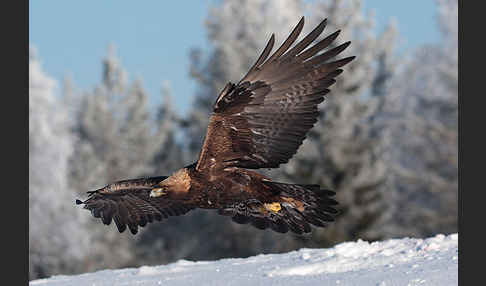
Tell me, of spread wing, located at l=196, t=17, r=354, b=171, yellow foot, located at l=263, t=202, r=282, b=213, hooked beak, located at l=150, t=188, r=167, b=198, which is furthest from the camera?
yellow foot, located at l=263, t=202, r=282, b=213

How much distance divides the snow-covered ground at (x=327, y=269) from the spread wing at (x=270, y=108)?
1.68 metres

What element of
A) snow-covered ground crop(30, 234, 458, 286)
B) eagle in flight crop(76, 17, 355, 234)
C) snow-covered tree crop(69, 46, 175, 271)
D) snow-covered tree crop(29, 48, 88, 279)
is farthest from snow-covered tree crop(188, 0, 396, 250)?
eagle in flight crop(76, 17, 355, 234)

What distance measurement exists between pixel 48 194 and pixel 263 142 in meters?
23.8

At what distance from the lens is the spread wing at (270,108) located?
7.91 m

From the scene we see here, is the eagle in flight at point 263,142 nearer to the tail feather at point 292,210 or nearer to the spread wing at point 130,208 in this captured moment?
the tail feather at point 292,210

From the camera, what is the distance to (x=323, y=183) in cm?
2984

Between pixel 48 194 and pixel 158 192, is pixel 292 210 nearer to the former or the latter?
pixel 158 192

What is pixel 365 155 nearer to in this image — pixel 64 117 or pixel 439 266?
pixel 64 117

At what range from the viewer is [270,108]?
8.26 metres

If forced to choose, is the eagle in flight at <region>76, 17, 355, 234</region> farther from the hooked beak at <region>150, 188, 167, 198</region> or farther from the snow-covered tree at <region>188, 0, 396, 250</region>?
the snow-covered tree at <region>188, 0, 396, 250</region>

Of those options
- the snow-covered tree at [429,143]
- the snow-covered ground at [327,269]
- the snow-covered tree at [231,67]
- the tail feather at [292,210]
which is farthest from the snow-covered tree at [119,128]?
the tail feather at [292,210]

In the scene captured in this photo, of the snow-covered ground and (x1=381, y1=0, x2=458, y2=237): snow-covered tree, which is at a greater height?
(x1=381, y1=0, x2=458, y2=237): snow-covered tree

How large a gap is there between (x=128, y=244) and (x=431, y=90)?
15.0 metres

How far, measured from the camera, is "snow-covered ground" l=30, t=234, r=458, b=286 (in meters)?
8.97
